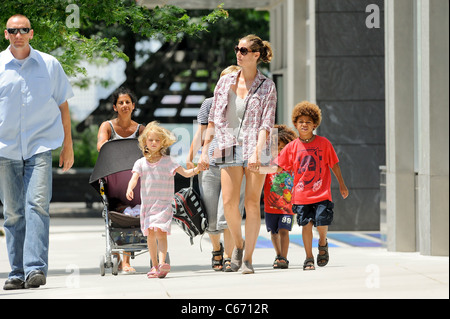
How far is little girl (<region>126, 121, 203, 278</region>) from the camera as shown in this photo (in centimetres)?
938

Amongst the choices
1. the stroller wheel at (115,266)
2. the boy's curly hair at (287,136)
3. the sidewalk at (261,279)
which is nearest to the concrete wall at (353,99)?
the sidewalk at (261,279)

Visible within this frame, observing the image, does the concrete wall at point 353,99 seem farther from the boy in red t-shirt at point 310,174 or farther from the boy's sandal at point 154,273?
the boy's sandal at point 154,273

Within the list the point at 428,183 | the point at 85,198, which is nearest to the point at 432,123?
the point at 428,183

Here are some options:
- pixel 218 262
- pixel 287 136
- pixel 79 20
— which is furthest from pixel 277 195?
pixel 79 20

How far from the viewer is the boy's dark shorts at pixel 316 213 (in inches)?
392

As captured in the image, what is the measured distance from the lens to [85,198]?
26578mm

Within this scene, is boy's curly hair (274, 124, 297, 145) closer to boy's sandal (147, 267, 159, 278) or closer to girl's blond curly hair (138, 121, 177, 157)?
girl's blond curly hair (138, 121, 177, 157)

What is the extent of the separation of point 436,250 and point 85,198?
636 inches

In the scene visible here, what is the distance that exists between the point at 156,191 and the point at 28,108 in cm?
157

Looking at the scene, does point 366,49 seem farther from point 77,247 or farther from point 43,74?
point 43,74

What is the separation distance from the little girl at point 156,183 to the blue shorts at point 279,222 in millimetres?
1198

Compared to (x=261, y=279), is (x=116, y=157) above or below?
above

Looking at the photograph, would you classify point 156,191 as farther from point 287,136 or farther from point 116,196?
point 287,136

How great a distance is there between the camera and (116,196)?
10.2m
